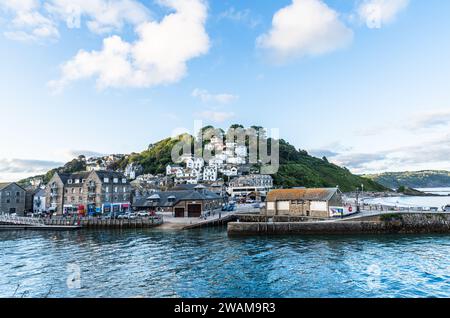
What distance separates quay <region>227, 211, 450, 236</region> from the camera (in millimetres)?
32812

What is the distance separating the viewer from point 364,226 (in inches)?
1298

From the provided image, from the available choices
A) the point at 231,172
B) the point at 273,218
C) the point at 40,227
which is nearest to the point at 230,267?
the point at 273,218

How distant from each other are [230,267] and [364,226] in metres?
20.0

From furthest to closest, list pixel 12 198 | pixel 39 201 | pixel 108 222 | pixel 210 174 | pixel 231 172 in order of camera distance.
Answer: pixel 231 172
pixel 210 174
pixel 39 201
pixel 12 198
pixel 108 222

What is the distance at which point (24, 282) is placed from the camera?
18062mm

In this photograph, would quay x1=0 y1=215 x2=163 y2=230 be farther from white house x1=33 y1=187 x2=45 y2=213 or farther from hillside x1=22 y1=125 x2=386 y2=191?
hillside x1=22 y1=125 x2=386 y2=191

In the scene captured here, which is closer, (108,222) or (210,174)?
(108,222)

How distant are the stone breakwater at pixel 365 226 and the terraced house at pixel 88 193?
105 feet

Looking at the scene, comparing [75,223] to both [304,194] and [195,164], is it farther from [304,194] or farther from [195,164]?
[195,164]

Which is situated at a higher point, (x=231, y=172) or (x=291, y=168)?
(x=291, y=168)

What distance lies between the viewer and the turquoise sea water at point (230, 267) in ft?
52.0

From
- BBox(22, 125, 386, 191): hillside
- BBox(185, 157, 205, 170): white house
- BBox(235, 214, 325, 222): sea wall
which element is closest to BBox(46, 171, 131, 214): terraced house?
BBox(235, 214, 325, 222): sea wall

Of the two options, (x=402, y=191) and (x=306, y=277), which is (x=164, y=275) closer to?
(x=306, y=277)

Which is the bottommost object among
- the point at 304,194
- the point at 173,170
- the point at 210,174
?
the point at 304,194
